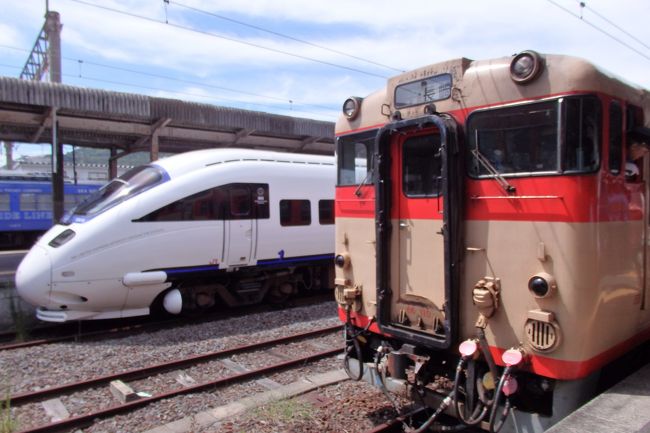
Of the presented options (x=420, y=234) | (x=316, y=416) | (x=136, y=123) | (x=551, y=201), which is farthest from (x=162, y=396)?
(x=136, y=123)

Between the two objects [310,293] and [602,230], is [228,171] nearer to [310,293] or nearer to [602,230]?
[310,293]

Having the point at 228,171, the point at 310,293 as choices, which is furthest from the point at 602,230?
the point at 310,293

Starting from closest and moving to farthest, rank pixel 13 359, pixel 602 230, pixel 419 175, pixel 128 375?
pixel 602 230, pixel 419 175, pixel 128 375, pixel 13 359

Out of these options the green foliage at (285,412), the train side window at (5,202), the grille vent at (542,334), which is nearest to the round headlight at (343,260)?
the green foliage at (285,412)

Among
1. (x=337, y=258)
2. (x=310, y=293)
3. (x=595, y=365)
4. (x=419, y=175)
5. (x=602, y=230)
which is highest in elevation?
(x=419, y=175)

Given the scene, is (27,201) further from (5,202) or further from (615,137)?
(615,137)

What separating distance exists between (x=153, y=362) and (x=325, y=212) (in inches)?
222

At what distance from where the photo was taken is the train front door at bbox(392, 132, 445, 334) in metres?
4.29

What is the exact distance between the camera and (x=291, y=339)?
8.32 metres

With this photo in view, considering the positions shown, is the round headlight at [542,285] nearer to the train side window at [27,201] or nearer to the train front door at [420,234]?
the train front door at [420,234]

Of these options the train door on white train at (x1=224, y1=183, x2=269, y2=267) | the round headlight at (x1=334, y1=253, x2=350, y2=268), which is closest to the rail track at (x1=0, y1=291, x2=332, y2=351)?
the train door on white train at (x1=224, y1=183, x2=269, y2=267)

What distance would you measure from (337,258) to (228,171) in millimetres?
5348

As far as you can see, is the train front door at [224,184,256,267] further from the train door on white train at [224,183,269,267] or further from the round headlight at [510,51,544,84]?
the round headlight at [510,51,544,84]

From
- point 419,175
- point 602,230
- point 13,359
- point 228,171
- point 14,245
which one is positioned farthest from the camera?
point 14,245
